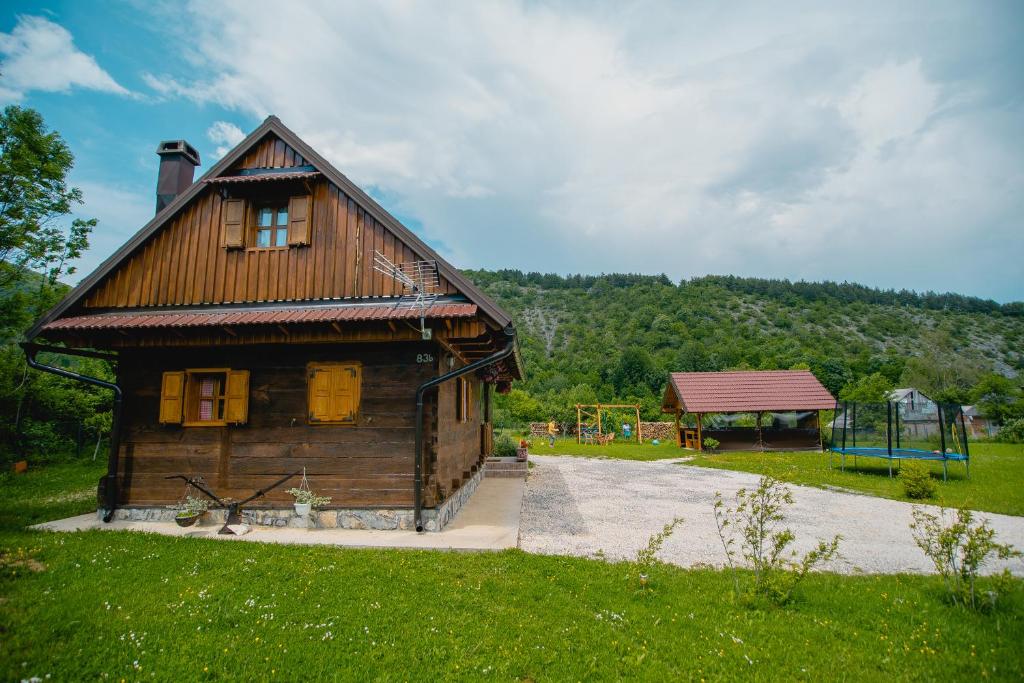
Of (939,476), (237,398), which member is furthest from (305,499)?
(939,476)

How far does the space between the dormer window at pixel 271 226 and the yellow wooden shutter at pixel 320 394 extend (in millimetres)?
2661

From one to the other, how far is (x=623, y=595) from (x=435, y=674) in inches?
97.7

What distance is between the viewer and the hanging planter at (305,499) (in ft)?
26.9

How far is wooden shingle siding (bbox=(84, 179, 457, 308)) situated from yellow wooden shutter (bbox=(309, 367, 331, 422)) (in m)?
1.37

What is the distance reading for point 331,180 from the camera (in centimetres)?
914

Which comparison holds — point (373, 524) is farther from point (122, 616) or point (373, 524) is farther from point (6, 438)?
point (6, 438)

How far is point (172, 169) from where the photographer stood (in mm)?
10891

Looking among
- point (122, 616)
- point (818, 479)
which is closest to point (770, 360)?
point (818, 479)

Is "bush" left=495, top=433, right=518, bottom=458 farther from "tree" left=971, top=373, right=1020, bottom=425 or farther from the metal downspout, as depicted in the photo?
"tree" left=971, top=373, right=1020, bottom=425

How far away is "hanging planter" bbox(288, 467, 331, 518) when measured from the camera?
820 cm

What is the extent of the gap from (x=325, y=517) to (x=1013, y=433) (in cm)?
4014

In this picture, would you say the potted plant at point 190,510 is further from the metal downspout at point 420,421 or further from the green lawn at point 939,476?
the green lawn at point 939,476

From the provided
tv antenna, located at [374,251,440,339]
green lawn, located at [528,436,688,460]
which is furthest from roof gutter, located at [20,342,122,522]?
green lawn, located at [528,436,688,460]

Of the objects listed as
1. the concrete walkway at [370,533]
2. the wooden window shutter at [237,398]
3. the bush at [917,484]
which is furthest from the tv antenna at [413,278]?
the bush at [917,484]
